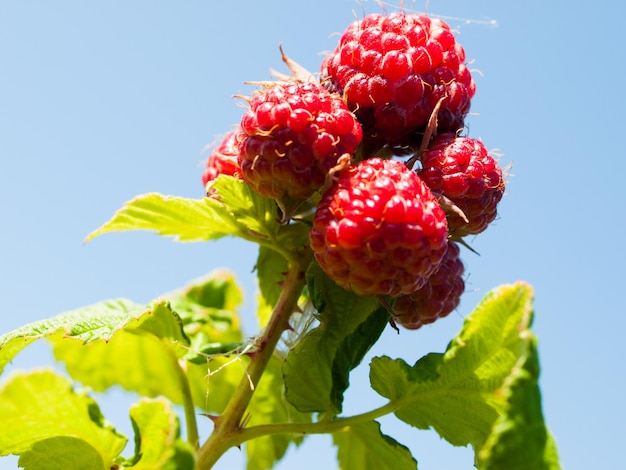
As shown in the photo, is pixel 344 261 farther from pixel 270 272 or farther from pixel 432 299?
pixel 270 272

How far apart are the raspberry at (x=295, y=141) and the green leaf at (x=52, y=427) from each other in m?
0.61

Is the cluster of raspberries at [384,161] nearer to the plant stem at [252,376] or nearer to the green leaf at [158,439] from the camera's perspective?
the plant stem at [252,376]

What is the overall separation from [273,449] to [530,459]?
1.56 meters

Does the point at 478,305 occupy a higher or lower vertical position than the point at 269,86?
lower

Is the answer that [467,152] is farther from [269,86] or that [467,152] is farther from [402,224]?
[269,86]

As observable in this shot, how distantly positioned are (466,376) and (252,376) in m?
0.49

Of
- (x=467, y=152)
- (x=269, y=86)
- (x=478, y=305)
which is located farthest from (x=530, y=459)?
(x=269, y=86)

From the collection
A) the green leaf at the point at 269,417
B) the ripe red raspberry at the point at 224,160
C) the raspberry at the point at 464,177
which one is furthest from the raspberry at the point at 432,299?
the green leaf at the point at 269,417

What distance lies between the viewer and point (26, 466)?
1.82 metres

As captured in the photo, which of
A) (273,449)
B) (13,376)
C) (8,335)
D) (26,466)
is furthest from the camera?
(273,449)

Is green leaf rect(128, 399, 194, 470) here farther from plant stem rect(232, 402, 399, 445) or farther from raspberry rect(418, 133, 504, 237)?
raspberry rect(418, 133, 504, 237)

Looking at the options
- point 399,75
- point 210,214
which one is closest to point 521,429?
point 399,75

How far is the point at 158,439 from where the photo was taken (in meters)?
1.57

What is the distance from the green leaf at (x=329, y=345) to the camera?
183 centimetres
